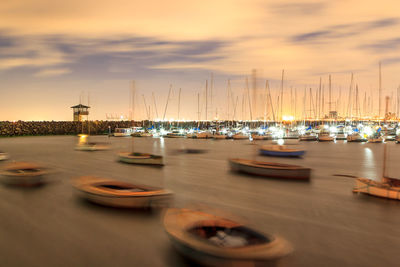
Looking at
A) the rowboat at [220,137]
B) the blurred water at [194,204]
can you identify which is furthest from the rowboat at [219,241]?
the rowboat at [220,137]

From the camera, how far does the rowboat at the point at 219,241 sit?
7129 mm

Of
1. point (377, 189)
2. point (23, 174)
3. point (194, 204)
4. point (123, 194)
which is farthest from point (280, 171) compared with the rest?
point (23, 174)

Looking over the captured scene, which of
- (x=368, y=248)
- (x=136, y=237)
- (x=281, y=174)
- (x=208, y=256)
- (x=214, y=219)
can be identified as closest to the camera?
(x=208, y=256)

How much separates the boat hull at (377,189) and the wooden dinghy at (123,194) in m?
10.2

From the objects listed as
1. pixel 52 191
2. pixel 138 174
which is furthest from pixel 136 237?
pixel 138 174

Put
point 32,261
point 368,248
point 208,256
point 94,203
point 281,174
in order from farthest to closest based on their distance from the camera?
1. point 281,174
2. point 94,203
3. point 368,248
4. point 32,261
5. point 208,256

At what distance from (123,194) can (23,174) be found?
8.92 metres

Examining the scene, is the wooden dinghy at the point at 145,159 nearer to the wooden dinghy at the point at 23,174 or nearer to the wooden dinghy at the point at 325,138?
the wooden dinghy at the point at 23,174

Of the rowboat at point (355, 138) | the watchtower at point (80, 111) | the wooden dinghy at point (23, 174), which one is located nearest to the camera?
the wooden dinghy at point (23, 174)

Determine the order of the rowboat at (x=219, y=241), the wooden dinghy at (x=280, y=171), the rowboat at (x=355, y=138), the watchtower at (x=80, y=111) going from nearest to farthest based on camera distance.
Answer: the rowboat at (x=219, y=241) < the wooden dinghy at (x=280, y=171) < the rowboat at (x=355, y=138) < the watchtower at (x=80, y=111)

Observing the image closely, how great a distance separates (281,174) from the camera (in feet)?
69.3

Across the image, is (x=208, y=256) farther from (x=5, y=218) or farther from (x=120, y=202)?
(x=5, y=218)

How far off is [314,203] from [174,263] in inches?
374

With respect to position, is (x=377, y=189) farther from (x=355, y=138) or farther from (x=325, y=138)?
(x=355, y=138)
